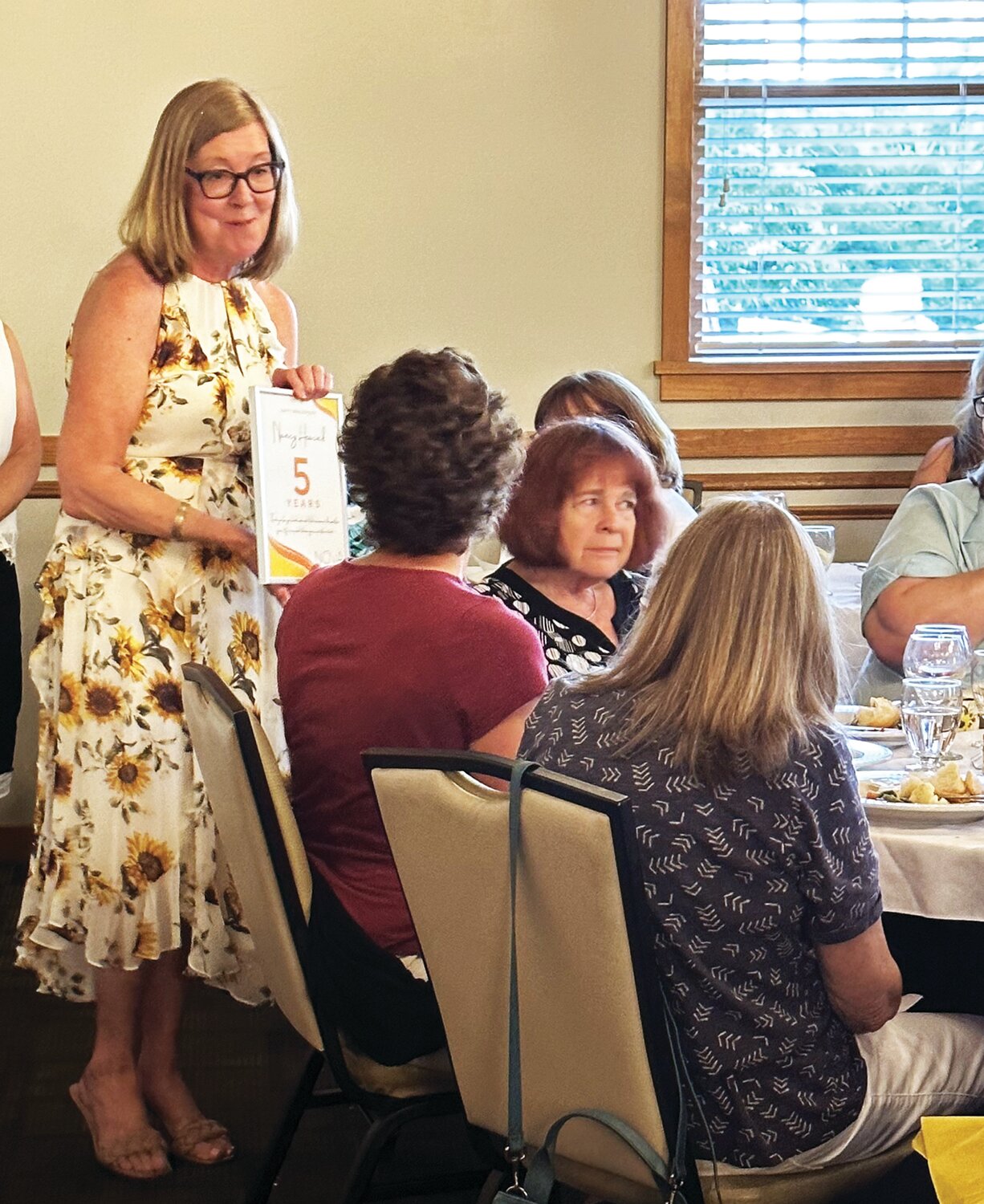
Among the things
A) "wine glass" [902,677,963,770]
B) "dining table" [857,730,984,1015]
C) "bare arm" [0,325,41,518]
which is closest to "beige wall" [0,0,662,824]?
"bare arm" [0,325,41,518]

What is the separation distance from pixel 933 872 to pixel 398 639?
671 mm

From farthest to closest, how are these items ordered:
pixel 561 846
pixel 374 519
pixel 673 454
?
pixel 673 454 < pixel 374 519 < pixel 561 846

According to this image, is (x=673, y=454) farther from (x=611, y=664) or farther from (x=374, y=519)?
(x=611, y=664)

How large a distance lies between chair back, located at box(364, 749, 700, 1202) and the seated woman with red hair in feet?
2.98

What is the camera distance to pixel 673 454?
10.8ft

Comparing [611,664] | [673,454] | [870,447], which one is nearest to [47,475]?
[673,454]

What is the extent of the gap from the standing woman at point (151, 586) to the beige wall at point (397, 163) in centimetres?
179

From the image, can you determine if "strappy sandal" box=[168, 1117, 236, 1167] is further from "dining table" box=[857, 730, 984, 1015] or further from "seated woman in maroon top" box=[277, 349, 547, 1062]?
"dining table" box=[857, 730, 984, 1015]

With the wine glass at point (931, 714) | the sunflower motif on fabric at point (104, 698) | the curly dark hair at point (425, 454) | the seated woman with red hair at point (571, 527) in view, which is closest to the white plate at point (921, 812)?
the wine glass at point (931, 714)

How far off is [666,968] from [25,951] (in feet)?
4.47

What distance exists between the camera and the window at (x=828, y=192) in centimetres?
420

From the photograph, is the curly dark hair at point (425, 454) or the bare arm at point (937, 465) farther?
the bare arm at point (937, 465)

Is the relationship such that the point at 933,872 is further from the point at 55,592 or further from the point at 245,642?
the point at 55,592

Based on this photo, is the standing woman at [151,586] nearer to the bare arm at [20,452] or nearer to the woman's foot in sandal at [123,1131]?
the woman's foot in sandal at [123,1131]
